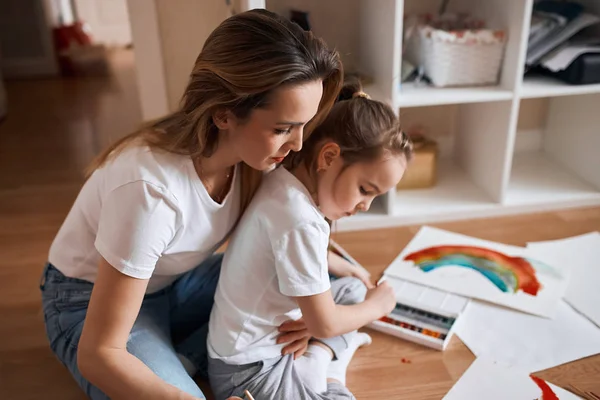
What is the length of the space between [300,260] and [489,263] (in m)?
0.65

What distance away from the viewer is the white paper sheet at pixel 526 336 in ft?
3.50

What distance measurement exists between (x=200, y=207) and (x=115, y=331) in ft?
0.70

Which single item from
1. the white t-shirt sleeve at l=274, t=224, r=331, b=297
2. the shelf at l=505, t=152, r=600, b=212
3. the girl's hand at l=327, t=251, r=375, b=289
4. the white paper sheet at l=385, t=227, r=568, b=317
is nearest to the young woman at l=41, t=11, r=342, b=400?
the white t-shirt sleeve at l=274, t=224, r=331, b=297

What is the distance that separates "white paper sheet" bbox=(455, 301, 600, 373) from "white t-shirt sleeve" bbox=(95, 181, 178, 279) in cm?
62

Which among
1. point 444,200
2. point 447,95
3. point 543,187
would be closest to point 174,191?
point 447,95

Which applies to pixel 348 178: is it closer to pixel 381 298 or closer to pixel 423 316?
pixel 381 298

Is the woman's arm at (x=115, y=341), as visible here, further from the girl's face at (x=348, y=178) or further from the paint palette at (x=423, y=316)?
the paint palette at (x=423, y=316)

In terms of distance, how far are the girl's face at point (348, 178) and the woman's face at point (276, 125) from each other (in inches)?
3.1

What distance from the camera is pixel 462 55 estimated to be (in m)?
1.46

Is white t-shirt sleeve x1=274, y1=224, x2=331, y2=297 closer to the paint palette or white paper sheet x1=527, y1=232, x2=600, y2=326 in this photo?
the paint palette

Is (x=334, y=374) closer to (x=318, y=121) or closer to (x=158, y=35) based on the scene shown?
(x=318, y=121)

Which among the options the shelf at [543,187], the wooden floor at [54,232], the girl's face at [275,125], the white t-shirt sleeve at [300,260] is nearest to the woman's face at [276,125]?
the girl's face at [275,125]

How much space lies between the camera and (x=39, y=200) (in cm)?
173

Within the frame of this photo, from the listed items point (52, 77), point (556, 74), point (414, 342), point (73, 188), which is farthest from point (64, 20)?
point (414, 342)
